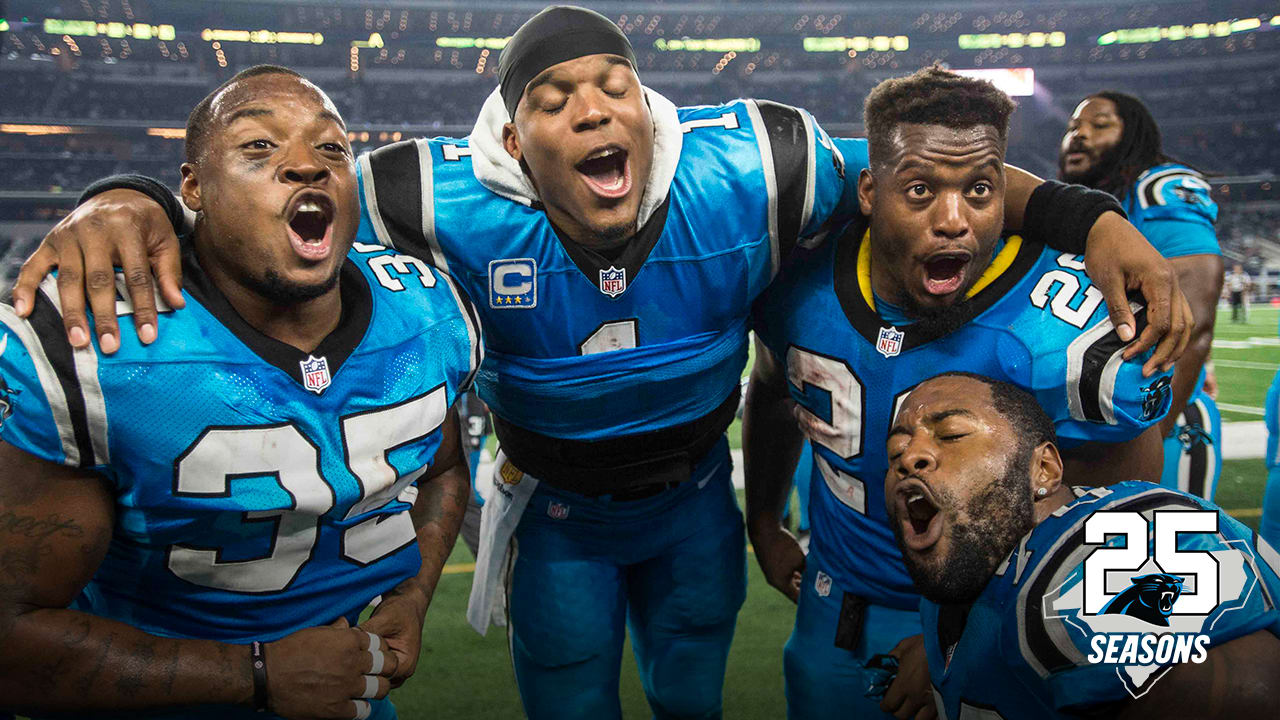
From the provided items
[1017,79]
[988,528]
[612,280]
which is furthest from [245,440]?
[1017,79]

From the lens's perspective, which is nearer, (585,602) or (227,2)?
(585,602)

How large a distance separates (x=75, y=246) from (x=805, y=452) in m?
3.66

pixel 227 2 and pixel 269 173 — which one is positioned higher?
pixel 227 2

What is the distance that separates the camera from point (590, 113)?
2131 millimetres

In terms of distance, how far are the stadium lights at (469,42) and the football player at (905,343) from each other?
3153 cm

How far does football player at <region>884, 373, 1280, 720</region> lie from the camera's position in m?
1.42

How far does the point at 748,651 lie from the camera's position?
423cm

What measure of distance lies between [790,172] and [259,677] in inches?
66.9

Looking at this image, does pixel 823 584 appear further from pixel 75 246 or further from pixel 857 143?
pixel 75 246

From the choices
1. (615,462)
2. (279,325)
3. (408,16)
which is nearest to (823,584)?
(615,462)

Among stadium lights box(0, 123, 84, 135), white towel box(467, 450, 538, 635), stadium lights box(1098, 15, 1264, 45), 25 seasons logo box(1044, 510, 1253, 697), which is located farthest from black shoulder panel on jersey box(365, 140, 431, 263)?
stadium lights box(1098, 15, 1264, 45)

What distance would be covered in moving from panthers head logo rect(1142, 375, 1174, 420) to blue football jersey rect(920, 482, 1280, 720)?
15.9 inches

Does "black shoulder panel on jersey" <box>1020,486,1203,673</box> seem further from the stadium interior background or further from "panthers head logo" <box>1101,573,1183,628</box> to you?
the stadium interior background

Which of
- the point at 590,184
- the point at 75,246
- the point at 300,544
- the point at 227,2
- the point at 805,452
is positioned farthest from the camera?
the point at 227,2
